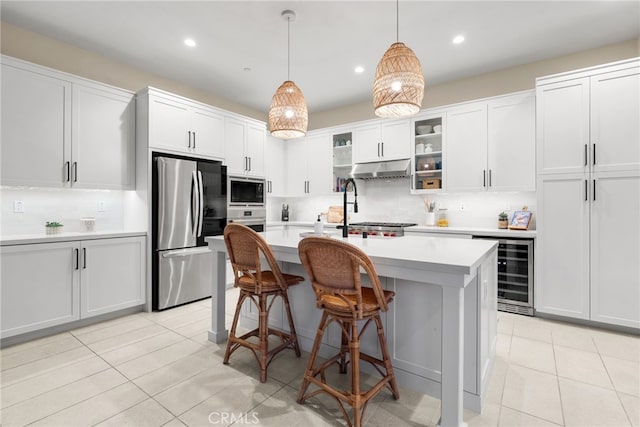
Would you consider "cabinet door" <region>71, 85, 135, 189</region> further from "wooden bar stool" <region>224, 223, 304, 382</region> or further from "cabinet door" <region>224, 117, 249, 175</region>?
"wooden bar stool" <region>224, 223, 304, 382</region>

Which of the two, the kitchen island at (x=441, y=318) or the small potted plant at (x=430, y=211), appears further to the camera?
the small potted plant at (x=430, y=211)

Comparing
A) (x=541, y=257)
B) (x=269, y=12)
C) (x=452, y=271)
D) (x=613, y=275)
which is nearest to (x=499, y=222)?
(x=541, y=257)

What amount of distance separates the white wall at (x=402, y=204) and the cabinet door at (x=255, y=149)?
115cm

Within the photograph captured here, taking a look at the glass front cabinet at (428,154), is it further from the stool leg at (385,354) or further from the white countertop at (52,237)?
the white countertop at (52,237)

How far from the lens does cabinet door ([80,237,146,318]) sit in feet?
9.94

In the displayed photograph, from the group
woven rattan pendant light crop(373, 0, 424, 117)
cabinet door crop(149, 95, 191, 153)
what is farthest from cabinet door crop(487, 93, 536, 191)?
cabinet door crop(149, 95, 191, 153)

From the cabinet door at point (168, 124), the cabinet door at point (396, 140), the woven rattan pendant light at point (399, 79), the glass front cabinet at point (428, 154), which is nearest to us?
the woven rattan pendant light at point (399, 79)

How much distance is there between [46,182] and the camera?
2.89 m

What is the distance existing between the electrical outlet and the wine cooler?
4.97 m

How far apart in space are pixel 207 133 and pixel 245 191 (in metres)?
0.95

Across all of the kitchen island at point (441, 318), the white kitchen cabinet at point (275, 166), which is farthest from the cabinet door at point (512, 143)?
the white kitchen cabinet at point (275, 166)

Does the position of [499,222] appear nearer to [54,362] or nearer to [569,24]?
[569,24]

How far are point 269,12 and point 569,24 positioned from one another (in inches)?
112

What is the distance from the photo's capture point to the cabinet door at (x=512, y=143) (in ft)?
11.6
